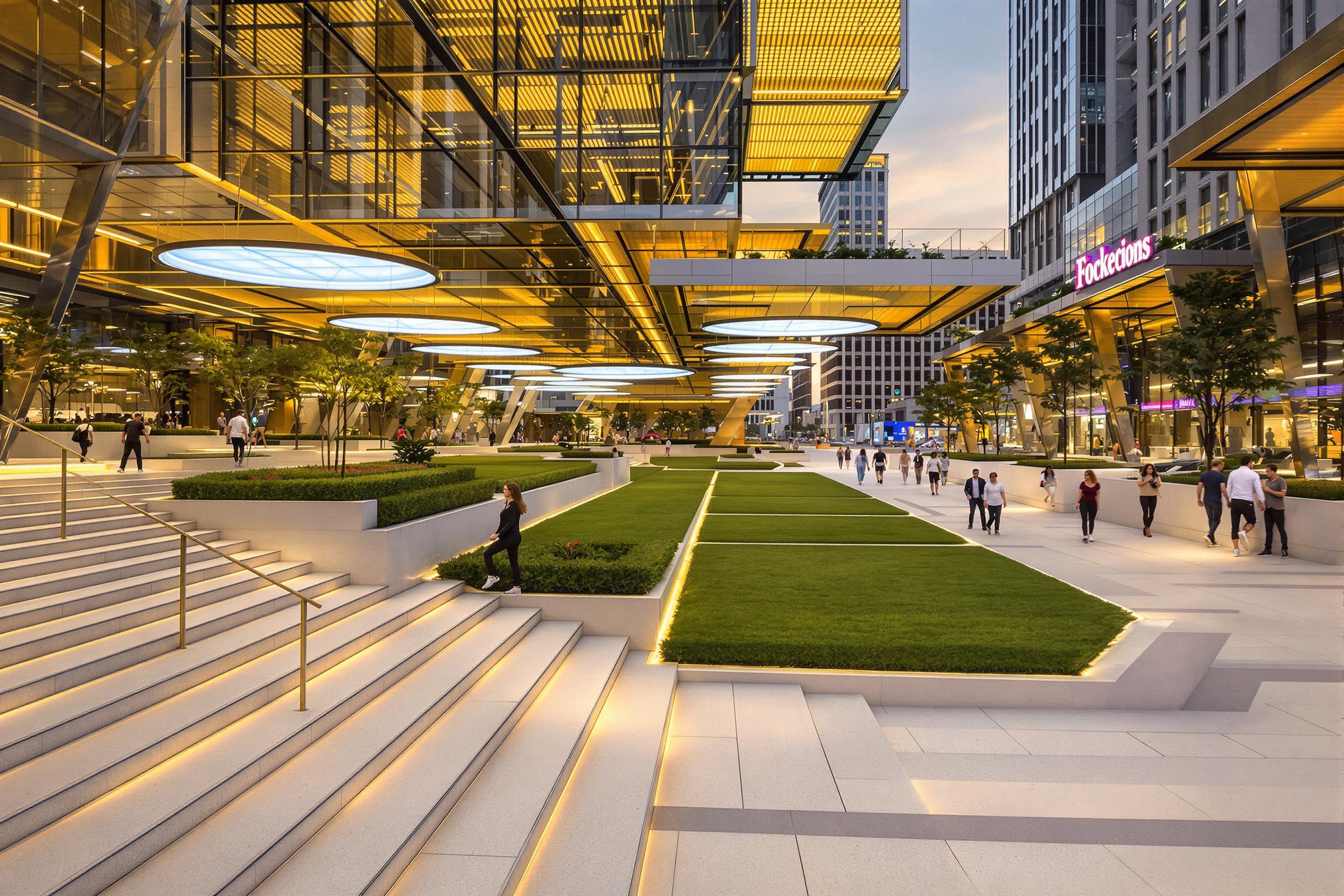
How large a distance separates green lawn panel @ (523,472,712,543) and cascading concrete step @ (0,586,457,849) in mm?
7133

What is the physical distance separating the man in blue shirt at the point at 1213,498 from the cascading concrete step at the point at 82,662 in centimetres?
1863

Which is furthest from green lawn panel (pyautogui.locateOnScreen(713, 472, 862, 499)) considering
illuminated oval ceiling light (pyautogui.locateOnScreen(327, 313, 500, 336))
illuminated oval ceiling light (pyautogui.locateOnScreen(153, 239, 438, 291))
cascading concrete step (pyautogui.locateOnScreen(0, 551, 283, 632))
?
cascading concrete step (pyautogui.locateOnScreen(0, 551, 283, 632))

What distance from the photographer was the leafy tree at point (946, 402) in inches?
1633

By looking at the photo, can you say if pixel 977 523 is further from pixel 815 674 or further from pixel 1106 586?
pixel 815 674

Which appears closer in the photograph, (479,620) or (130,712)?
(130,712)

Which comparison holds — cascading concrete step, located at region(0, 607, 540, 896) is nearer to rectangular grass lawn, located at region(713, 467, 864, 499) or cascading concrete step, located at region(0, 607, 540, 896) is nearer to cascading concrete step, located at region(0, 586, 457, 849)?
cascading concrete step, located at region(0, 586, 457, 849)

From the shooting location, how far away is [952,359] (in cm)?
5403

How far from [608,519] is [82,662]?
41.8 ft

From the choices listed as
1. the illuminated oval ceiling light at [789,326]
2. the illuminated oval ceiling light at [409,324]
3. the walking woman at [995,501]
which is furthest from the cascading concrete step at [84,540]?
the illuminated oval ceiling light at [789,326]

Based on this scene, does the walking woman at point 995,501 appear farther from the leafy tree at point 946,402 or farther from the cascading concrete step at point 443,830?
the leafy tree at point 946,402

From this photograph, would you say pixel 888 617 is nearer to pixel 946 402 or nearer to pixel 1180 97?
pixel 946 402

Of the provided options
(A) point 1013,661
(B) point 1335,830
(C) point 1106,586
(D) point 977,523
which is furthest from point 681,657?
(D) point 977,523

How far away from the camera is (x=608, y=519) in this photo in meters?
17.3

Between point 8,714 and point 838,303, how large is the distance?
77.3ft
